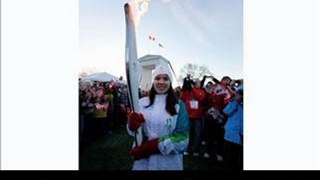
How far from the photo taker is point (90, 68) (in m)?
3.64

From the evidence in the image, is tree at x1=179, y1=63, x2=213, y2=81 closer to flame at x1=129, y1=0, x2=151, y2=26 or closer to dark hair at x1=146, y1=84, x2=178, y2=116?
dark hair at x1=146, y1=84, x2=178, y2=116

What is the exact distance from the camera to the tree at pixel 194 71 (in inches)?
145

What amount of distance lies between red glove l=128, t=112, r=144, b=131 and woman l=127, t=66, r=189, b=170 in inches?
0.6

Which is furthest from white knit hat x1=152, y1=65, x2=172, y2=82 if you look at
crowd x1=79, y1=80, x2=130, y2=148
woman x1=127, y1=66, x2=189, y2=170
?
crowd x1=79, y1=80, x2=130, y2=148

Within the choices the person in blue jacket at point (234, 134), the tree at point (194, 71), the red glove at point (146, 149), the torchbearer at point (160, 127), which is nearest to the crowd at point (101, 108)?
the torchbearer at point (160, 127)

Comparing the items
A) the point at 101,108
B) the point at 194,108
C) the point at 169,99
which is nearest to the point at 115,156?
the point at 101,108

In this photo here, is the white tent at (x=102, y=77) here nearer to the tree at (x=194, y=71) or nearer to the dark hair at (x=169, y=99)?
the dark hair at (x=169, y=99)

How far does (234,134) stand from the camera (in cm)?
368

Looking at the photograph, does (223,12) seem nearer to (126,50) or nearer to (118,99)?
(126,50)

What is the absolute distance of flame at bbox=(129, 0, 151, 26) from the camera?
367cm

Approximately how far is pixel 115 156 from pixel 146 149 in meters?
0.25

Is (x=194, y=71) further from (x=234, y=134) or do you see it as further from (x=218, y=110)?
(x=234, y=134)

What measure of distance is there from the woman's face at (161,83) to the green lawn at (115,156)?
15.8 inches
